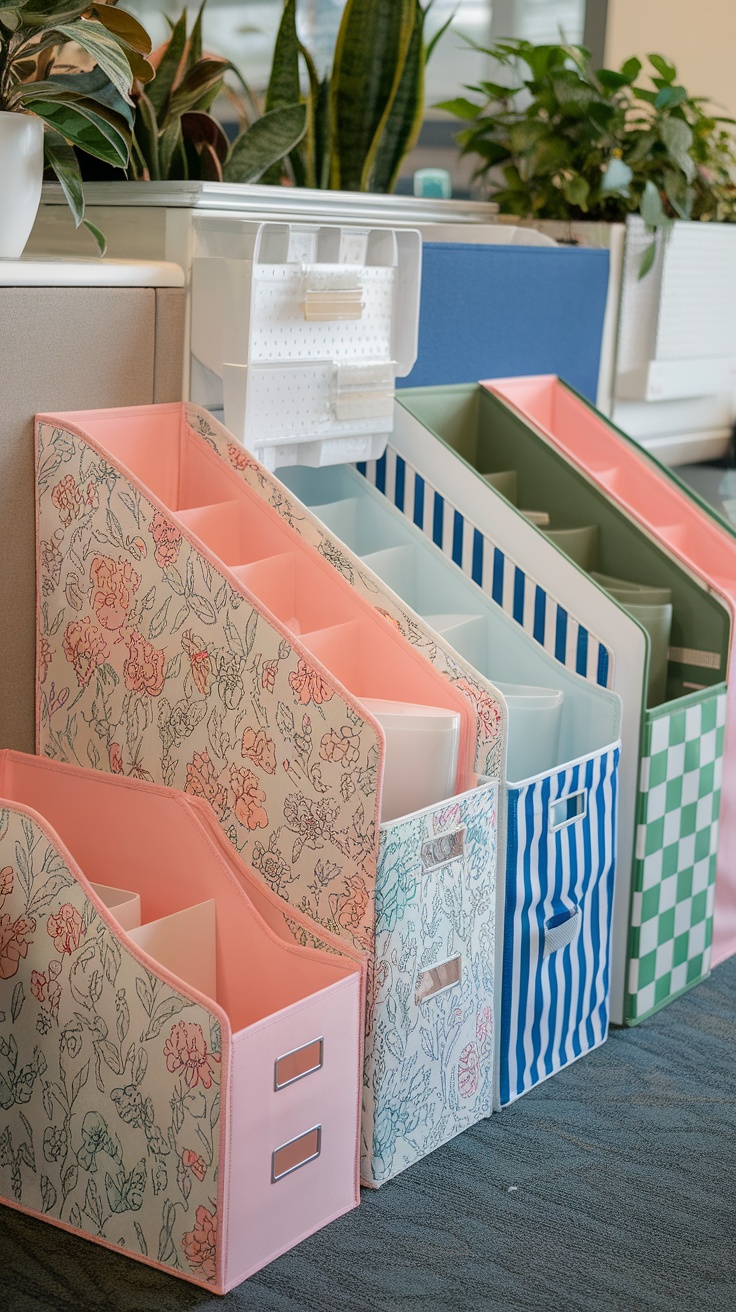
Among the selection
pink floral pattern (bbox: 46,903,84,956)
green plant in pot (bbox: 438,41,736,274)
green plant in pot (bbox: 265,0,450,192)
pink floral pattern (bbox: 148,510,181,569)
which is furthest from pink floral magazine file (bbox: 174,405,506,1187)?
green plant in pot (bbox: 438,41,736,274)

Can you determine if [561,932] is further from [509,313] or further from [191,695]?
[509,313]

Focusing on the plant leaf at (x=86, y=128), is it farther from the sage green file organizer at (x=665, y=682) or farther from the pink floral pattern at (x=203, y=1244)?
the pink floral pattern at (x=203, y=1244)

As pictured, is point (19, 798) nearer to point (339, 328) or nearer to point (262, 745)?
point (262, 745)

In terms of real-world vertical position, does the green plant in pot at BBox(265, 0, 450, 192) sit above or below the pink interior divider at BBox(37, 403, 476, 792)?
above

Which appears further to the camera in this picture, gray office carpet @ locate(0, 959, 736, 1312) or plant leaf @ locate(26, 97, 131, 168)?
plant leaf @ locate(26, 97, 131, 168)

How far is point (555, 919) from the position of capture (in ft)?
6.61

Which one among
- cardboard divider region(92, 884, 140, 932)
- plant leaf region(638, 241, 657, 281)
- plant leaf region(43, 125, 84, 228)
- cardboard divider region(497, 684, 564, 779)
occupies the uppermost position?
plant leaf region(43, 125, 84, 228)

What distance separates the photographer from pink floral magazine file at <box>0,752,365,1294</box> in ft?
5.00

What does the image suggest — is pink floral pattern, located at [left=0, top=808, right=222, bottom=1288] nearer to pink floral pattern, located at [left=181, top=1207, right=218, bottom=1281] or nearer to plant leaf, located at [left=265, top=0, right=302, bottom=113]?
pink floral pattern, located at [left=181, top=1207, right=218, bottom=1281]

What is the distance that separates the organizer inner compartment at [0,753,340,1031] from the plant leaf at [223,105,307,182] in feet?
3.39

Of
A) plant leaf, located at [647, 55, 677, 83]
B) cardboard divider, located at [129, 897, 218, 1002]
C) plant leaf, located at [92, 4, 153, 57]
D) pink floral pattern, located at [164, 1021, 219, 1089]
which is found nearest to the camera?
pink floral pattern, located at [164, 1021, 219, 1089]

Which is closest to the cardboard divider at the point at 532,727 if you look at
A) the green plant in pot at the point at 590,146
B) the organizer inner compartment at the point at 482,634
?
the organizer inner compartment at the point at 482,634

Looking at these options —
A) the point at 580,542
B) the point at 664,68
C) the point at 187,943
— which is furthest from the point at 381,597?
the point at 664,68

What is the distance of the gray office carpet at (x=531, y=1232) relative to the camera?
5.08 ft
